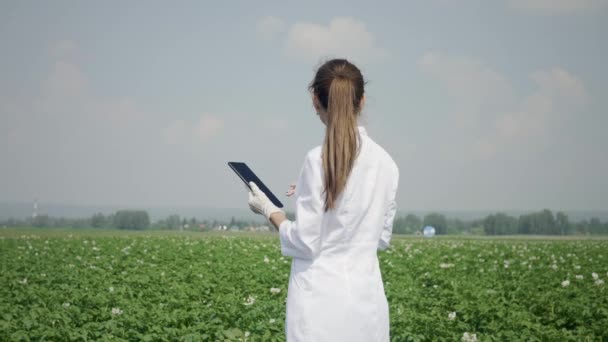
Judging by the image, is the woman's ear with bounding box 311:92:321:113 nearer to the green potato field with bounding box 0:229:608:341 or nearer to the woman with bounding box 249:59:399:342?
the woman with bounding box 249:59:399:342

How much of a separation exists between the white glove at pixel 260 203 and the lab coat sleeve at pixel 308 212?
1.02 feet

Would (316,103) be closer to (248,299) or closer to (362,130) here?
(362,130)

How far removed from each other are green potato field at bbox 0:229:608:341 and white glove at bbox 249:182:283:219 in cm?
356

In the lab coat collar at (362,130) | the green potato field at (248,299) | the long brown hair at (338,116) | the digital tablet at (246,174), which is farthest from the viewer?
the green potato field at (248,299)

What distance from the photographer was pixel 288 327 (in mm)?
3133

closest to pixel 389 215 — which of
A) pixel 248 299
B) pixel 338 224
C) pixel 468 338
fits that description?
pixel 338 224

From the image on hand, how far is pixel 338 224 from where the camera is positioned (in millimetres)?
3045

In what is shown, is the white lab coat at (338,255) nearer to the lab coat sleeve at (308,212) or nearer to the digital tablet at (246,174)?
the lab coat sleeve at (308,212)

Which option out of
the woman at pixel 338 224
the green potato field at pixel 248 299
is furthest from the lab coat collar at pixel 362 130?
the green potato field at pixel 248 299

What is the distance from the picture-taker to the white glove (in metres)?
3.32

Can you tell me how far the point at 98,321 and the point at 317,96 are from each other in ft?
20.6

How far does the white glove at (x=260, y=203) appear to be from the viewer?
131 inches

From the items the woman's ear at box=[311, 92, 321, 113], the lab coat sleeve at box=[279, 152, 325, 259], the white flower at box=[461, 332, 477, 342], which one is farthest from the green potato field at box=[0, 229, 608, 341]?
the woman's ear at box=[311, 92, 321, 113]

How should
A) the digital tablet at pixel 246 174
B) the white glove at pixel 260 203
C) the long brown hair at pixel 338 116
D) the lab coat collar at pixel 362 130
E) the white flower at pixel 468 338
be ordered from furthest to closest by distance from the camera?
the white flower at pixel 468 338
the digital tablet at pixel 246 174
the white glove at pixel 260 203
the lab coat collar at pixel 362 130
the long brown hair at pixel 338 116
